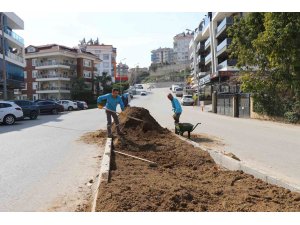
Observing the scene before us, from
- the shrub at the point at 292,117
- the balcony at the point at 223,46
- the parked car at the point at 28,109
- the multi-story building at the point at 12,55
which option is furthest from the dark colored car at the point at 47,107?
the balcony at the point at 223,46

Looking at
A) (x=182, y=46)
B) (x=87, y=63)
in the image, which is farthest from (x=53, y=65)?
(x=182, y=46)

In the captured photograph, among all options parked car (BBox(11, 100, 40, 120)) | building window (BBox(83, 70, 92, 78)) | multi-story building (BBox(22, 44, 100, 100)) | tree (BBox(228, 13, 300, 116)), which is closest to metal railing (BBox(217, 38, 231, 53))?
tree (BBox(228, 13, 300, 116))

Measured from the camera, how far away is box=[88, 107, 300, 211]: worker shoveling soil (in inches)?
201

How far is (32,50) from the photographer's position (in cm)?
7988

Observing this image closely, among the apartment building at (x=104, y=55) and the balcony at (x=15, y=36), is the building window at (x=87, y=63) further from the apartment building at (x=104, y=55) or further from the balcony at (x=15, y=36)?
the apartment building at (x=104, y=55)

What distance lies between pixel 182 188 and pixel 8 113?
19.5 m

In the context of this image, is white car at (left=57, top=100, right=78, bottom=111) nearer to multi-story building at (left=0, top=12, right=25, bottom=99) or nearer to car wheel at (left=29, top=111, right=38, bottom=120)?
multi-story building at (left=0, top=12, right=25, bottom=99)

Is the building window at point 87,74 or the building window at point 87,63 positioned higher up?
the building window at point 87,63

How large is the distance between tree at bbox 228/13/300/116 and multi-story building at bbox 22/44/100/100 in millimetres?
53387

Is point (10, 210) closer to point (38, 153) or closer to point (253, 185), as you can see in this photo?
point (253, 185)

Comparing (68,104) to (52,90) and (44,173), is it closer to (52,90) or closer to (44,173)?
(52,90)

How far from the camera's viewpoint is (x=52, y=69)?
77.1 metres

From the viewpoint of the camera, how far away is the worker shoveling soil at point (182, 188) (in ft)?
16.8

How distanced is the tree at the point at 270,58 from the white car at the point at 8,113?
15254mm
